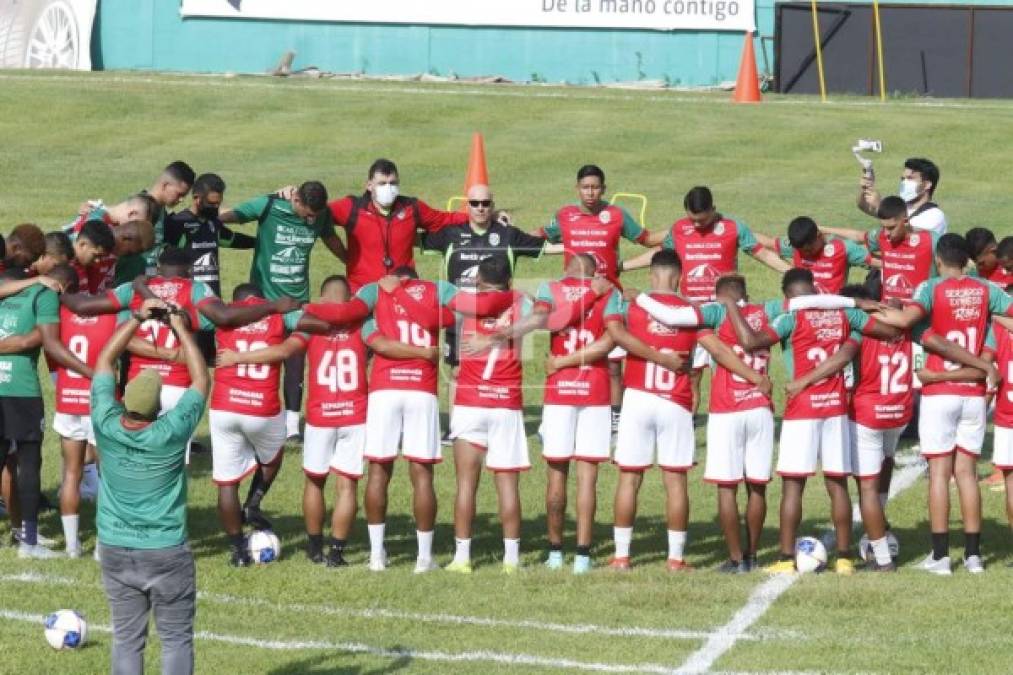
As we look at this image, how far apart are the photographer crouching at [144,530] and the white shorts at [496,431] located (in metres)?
3.80

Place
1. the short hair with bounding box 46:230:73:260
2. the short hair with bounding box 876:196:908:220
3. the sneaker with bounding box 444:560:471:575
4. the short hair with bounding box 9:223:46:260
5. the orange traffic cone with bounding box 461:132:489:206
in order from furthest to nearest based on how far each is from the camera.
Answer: the orange traffic cone with bounding box 461:132:489:206, the short hair with bounding box 876:196:908:220, the short hair with bounding box 9:223:46:260, the short hair with bounding box 46:230:73:260, the sneaker with bounding box 444:560:471:575

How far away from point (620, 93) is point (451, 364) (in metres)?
21.2

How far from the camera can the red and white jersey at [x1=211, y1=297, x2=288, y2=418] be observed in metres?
14.2

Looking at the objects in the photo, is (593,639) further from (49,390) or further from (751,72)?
(751,72)

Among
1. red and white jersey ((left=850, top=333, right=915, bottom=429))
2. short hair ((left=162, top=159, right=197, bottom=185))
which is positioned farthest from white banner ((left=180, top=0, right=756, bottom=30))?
red and white jersey ((left=850, top=333, right=915, bottom=429))

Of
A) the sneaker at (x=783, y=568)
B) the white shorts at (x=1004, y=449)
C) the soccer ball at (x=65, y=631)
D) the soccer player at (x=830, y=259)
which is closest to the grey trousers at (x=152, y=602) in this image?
the soccer ball at (x=65, y=631)

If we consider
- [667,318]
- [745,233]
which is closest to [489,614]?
[667,318]

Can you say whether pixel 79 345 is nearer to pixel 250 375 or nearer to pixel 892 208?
pixel 250 375

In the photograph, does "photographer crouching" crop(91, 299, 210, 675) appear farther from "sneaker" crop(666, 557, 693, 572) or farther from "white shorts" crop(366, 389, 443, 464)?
"sneaker" crop(666, 557, 693, 572)

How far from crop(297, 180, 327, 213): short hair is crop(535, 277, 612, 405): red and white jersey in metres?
3.45

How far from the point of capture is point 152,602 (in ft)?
35.3

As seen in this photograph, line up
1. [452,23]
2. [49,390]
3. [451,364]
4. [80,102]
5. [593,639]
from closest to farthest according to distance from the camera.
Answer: [593,639]
[451,364]
[49,390]
[80,102]
[452,23]

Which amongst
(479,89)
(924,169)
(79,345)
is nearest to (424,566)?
(79,345)

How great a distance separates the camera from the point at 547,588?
1380cm
